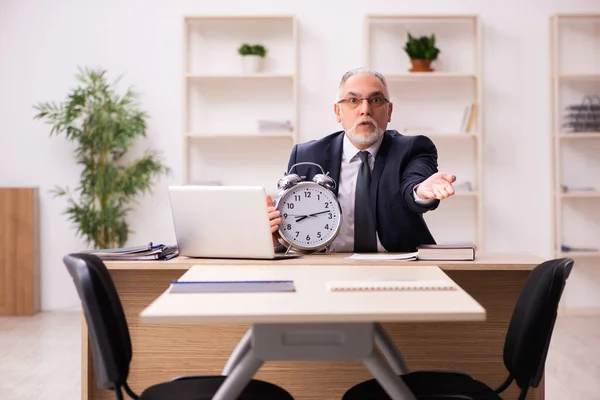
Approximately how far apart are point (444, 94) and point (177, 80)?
210cm

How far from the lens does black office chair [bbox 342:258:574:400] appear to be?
1720 mm

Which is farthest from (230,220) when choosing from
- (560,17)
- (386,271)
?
(560,17)

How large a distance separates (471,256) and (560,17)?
388 cm

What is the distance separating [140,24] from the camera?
5703 millimetres

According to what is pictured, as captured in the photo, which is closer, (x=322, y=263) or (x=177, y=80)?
(x=322, y=263)

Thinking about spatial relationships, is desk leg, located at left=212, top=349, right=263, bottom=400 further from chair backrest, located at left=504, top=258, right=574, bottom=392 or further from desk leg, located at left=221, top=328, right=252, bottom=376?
chair backrest, located at left=504, top=258, right=574, bottom=392

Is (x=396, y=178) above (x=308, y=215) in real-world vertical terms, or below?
above

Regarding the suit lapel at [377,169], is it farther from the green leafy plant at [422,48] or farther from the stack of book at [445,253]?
the green leafy plant at [422,48]

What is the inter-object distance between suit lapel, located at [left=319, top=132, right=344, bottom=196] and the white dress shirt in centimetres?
2

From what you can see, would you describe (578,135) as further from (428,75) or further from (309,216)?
(309,216)

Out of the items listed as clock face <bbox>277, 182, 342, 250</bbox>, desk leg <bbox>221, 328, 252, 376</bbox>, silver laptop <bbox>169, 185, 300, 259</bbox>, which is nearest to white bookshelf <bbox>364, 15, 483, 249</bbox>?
clock face <bbox>277, 182, 342, 250</bbox>

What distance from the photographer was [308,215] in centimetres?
252

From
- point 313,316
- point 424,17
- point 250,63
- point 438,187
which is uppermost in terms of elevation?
point 424,17

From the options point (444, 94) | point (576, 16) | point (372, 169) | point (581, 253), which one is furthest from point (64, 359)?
point (576, 16)
